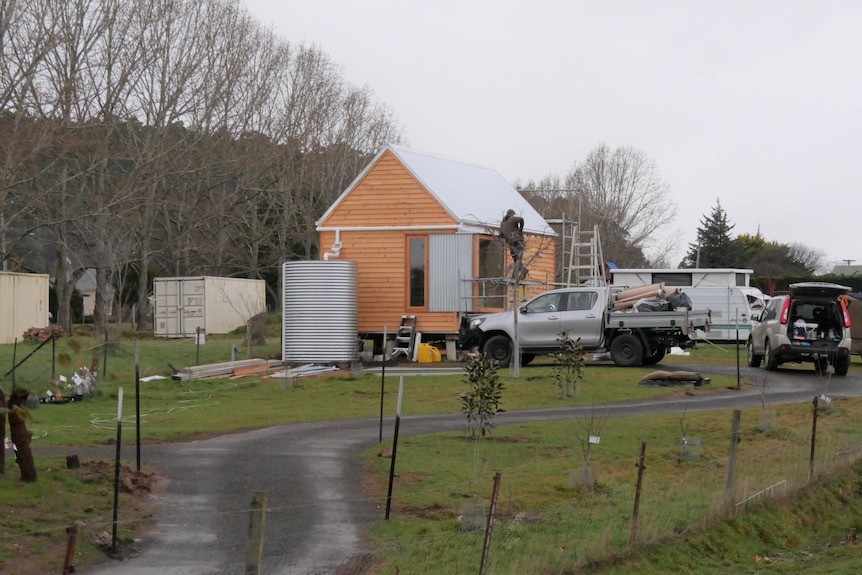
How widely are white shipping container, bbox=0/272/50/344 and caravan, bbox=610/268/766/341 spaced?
22.2 m

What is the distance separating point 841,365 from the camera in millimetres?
27000

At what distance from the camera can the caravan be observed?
4150 cm

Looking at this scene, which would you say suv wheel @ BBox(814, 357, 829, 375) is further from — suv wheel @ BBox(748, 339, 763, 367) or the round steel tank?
the round steel tank

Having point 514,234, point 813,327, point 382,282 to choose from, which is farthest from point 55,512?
point 382,282

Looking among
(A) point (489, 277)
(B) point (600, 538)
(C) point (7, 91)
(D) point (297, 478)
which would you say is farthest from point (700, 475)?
(C) point (7, 91)

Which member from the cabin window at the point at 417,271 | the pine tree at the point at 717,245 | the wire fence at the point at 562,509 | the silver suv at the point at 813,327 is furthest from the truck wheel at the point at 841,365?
the pine tree at the point at 717,245

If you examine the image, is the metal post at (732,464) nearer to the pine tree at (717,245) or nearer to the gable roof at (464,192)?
the gable roof at (464,192)

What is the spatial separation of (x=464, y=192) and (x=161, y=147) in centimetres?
2000

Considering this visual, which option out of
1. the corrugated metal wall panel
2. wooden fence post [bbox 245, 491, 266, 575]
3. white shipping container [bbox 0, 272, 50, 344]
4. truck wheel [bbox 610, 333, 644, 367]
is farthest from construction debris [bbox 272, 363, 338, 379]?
wooden fence post [bbox 245, 491, 266, 575]

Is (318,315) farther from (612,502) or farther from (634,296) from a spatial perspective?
(612,502)

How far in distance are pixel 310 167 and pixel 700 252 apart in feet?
120

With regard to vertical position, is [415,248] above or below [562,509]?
above

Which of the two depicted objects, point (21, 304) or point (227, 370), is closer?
point (227, 370)

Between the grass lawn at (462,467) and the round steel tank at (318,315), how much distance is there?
5.30 metres
